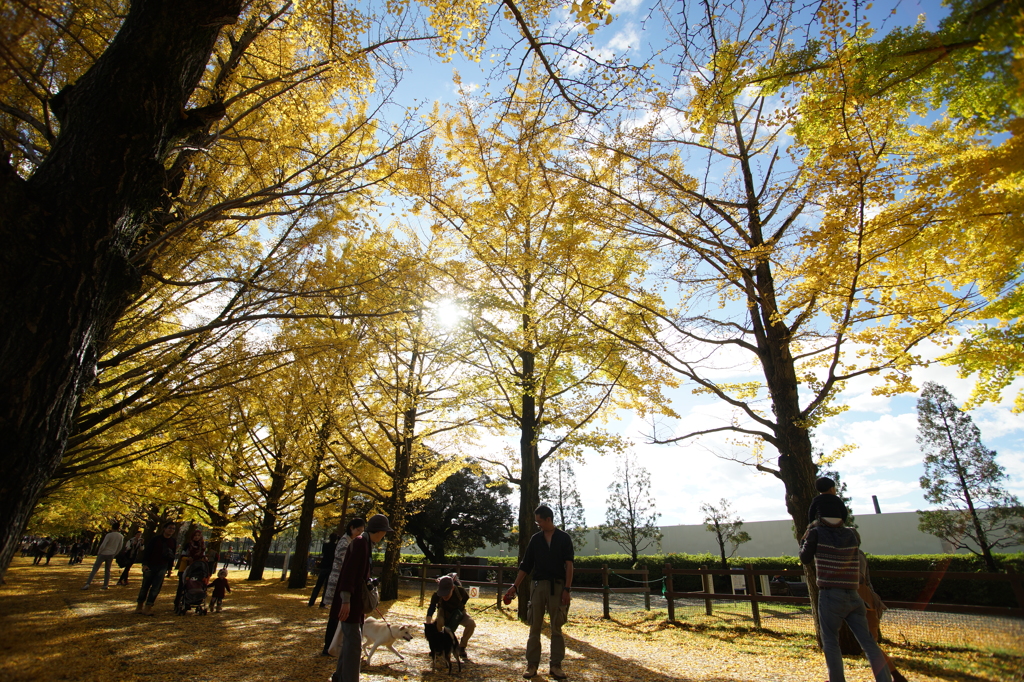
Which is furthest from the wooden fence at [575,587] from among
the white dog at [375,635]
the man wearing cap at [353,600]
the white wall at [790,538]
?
the white wall at [790,538]

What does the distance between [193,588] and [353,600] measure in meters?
6.17

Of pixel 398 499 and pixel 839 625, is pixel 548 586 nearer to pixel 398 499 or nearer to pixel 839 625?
pixel 839 625

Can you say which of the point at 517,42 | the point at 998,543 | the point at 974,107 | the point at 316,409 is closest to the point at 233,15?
the point at 517,42

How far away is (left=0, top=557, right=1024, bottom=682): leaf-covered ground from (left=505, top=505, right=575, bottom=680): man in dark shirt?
0.35 metres

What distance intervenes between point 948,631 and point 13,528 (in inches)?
341

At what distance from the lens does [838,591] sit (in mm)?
3486

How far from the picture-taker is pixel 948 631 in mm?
5512

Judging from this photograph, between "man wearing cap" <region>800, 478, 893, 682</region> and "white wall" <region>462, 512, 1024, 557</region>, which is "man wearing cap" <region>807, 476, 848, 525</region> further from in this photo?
"white wall" <region>462, 512, 1024, 557</region>

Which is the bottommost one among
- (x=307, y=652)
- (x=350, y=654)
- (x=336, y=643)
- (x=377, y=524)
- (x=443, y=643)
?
(x=307, y=652)

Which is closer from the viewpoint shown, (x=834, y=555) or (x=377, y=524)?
(x=834, y=555)

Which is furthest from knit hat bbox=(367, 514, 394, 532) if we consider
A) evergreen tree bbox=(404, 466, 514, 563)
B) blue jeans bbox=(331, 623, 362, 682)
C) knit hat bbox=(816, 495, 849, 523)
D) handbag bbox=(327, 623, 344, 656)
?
evergreen tree bbox=(404, 466, 514, 563)

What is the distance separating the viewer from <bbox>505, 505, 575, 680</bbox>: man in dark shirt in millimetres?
4473

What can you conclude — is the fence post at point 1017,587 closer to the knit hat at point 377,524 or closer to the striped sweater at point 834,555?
the striped sweater at point 834,555

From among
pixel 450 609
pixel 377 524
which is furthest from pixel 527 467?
pixel 377 524
